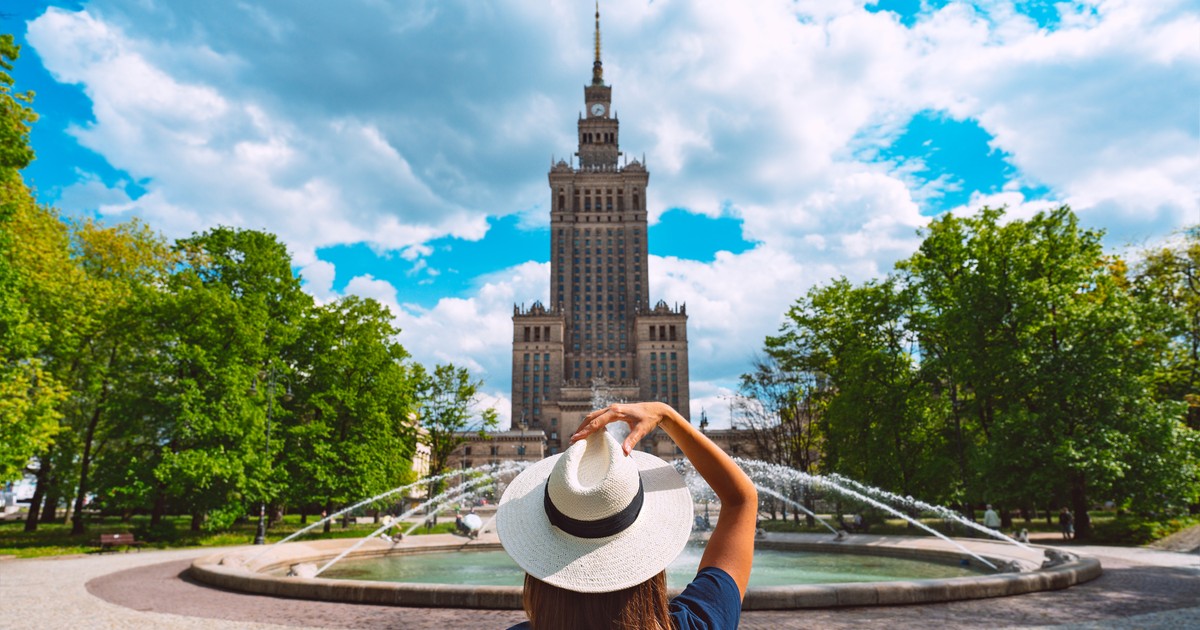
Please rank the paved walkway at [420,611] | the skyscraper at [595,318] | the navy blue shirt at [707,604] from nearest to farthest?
the navy blue shirt at [707,604] → the paved walkway at [420,611] → the skyscraper at [595,318]

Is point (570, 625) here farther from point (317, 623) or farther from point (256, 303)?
point (256, 303)

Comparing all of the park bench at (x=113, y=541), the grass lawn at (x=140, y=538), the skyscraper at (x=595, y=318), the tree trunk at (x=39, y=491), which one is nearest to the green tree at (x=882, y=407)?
the grass lawn at (x=140, y=538)

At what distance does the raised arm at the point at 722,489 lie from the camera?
8.32 ft

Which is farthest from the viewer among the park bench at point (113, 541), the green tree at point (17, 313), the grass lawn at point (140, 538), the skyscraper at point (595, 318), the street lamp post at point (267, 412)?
the skyscraper at point (595, 318)

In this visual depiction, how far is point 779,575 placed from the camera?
18.2m

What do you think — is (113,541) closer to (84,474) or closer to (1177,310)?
(84,474)

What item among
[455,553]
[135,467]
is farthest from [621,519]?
[135,467]

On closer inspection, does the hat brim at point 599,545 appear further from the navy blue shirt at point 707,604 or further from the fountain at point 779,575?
the fountain at point 779,575

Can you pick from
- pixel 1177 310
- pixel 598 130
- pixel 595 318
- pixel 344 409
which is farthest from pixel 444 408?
pixel 598 130

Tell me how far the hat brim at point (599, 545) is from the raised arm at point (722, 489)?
0.24 m

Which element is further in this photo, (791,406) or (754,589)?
(791,406)

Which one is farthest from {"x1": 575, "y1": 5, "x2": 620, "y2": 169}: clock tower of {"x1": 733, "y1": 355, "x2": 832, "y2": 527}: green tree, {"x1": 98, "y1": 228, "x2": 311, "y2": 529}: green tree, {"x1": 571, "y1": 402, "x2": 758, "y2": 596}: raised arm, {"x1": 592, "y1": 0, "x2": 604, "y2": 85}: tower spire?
{"x1": 571, "y1": 402, "x2": 758, "y2": 596}: raised arm

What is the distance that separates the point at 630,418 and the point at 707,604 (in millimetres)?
735

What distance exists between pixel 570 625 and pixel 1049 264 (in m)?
34.2
